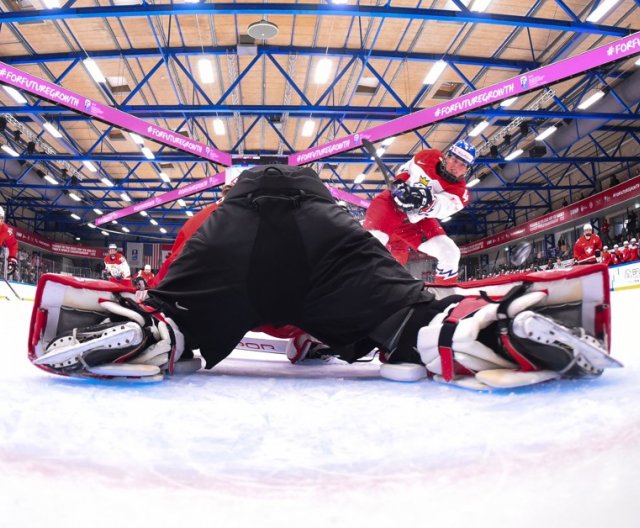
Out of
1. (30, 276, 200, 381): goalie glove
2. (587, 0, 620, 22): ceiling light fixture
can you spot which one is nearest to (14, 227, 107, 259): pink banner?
(587, 0, 620, 22): ceiling light fixture

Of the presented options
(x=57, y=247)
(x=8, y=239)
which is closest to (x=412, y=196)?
(x=8, y=239)

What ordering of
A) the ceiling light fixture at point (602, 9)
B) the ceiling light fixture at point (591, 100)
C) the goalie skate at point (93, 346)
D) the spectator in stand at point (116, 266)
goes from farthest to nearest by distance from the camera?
the spectator in stand at point (116, 266)
the ceiling light fixture at point (591, 100)
the ceiling light fixture at point (602, 9)
the goalie skate at point (93, 346)

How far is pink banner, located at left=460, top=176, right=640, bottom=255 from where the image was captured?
12516 millimetres

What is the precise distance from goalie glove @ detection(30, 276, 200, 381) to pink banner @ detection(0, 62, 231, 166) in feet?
21.7

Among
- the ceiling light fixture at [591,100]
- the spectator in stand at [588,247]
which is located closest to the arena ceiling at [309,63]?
the ceiling light fixture at [591,100]

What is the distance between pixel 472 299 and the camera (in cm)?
122

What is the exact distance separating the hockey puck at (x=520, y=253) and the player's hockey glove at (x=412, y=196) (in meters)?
15.8

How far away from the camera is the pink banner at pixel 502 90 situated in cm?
564

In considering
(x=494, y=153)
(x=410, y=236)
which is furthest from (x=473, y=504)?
(x=494, y=153)

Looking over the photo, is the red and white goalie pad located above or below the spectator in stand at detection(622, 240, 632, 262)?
below

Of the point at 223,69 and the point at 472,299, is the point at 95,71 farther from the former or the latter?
the point at 472,299

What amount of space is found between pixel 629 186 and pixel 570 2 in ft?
20.2

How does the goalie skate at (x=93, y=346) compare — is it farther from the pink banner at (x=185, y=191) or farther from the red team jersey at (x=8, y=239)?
the pink banner at (x=185, y=191)

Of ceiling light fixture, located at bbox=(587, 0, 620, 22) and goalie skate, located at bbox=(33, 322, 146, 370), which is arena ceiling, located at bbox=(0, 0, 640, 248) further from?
goalie skate, located at bbox=(33, 322, 146, 370)
